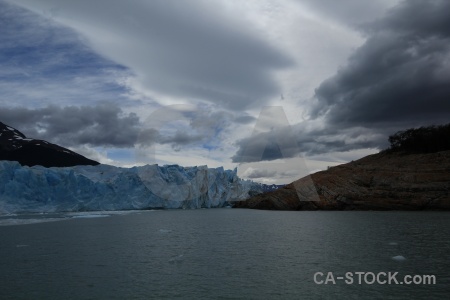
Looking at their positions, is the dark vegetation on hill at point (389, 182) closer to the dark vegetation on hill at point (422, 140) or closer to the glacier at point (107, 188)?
the dark vegetation on hill at point (422, 140)

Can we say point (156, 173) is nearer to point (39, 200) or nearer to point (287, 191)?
point (39, 200)

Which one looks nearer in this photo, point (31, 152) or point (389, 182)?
point (389, 182)

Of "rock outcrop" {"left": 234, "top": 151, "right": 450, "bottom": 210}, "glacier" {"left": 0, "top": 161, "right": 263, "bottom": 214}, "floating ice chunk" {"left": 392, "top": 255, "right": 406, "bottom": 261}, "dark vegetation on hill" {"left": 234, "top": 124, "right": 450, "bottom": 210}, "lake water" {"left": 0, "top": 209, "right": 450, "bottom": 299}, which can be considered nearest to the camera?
"lake water" {"left": 0, "top": 209, "right": 450, "bottom": 299}

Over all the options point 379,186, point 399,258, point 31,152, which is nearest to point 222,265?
point 399,258

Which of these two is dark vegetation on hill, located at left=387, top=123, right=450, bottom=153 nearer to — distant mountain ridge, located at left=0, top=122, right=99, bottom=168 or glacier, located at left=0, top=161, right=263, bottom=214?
glacier, located at left=0, top=161, right=263, bottom=214

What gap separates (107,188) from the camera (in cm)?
6153

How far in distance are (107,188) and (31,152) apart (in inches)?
2210

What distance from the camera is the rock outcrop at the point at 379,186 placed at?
4728 cm

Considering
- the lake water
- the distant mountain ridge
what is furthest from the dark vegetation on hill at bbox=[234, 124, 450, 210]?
the distant mountain ridge

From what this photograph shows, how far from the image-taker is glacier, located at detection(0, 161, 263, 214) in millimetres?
54938

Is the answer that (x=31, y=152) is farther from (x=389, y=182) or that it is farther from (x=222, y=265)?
(x=222, y=265)

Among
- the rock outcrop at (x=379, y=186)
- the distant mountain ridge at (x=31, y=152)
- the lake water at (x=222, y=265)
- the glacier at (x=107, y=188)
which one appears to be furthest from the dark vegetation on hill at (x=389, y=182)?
the distant mountain ridge at (x=31, y=152)

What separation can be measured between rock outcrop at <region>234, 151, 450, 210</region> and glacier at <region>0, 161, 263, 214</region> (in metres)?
18.5

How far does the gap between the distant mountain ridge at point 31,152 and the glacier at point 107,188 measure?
40284 millimetres
